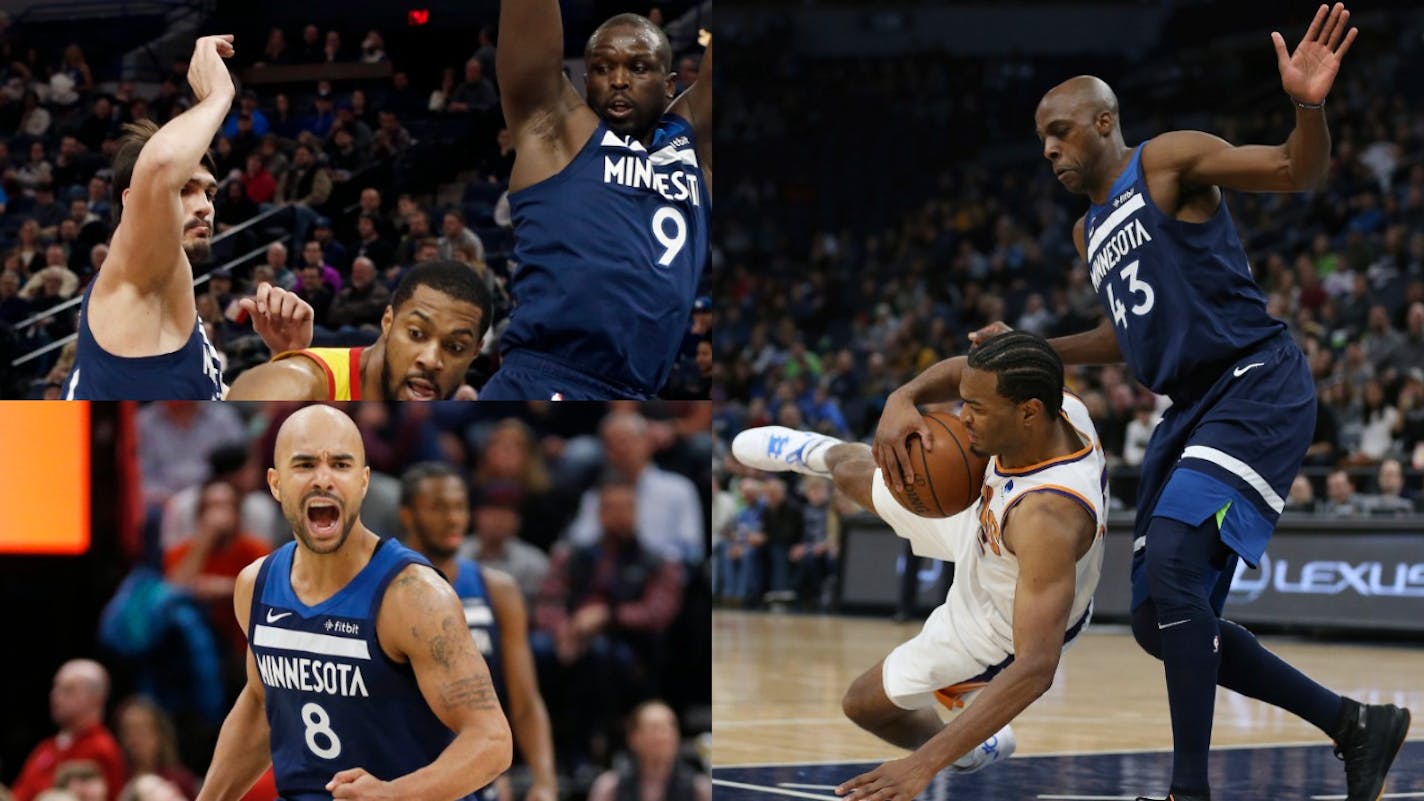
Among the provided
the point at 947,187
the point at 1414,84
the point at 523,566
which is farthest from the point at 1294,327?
the point at 523,566

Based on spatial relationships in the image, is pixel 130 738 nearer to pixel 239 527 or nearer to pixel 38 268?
pixel 239 527

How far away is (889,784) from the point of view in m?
3.65

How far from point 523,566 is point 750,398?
606 inches

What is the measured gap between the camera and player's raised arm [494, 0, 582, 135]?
14.2 ft

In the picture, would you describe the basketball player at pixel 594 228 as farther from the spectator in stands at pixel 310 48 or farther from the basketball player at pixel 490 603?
the spectator in stands at pixel 310 48

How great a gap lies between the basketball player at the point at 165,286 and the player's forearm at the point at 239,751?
1.04 meters

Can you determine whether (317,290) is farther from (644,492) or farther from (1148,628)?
(644,492)

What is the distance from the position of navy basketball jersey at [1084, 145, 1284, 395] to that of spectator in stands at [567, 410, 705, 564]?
1.62m

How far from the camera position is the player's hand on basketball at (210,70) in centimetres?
430

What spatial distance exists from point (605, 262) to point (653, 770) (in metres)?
1.47

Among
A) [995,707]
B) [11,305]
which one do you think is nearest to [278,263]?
[11,305]

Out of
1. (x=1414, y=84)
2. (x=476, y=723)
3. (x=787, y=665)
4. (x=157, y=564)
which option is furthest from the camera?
(x=1414, y=84)

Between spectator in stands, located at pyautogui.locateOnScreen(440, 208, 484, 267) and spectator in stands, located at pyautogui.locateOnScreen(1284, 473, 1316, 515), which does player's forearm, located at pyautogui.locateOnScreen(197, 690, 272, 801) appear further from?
spectator in stands, located at pyautogui.locateOnScreen(1284, 473, 1316, 515)

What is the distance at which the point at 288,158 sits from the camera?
52.3ft
